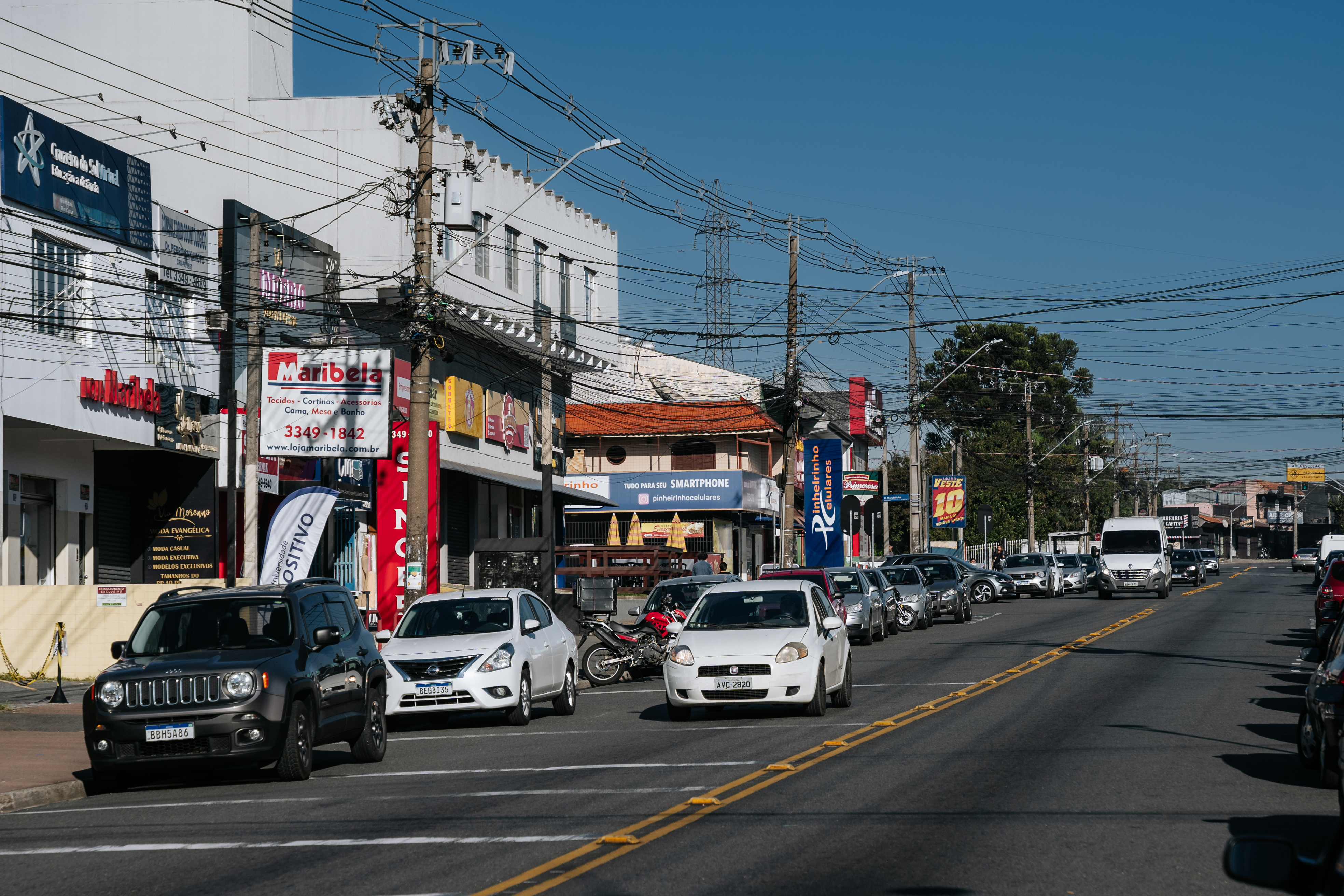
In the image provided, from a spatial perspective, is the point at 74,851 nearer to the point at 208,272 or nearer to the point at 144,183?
the point at 144,183

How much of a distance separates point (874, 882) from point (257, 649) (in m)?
7.44

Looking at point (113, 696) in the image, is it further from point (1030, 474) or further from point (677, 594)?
point (1030, 474)

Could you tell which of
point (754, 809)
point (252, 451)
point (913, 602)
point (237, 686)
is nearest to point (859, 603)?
Answer: point (913, 602)

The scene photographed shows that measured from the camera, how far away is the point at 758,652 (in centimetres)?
1762

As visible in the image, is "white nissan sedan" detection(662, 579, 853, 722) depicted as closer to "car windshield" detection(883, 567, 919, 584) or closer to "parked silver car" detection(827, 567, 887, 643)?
"parked silver car" detection(827, 567, 887, 643)

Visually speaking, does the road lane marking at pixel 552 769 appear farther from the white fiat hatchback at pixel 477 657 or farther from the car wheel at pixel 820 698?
the car wheel at pixel 820 698

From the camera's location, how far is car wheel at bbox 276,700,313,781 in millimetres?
13477

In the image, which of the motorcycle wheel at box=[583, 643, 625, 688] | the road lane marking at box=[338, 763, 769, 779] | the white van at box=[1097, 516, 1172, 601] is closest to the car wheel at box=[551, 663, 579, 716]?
the motorcycle wheel at box=[583, 643, 625, 688]

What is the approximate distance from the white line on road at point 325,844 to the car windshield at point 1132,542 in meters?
44.8

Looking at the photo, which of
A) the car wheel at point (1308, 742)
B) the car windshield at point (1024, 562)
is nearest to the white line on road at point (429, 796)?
the car wheel at point (1308, 742)

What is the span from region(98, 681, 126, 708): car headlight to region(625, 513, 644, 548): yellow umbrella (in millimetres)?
39941

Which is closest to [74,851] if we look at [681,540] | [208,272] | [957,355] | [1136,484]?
[208,272]

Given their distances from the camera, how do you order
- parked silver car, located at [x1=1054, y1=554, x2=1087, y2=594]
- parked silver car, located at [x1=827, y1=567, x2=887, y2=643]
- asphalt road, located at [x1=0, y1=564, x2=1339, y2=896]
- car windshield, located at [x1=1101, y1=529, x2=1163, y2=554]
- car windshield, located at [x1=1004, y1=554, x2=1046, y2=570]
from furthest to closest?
Result: parked silver car, located at [x1=1054, y1=554, x2=1087, y2=594] → car windshield, located at [x1=1004, y1=554, x2=1046, y2=570] → car windshield, located at [x1=1101, y1=529, x2=1163, y2=554] → parked silver car, located at [x1=827, y1=567, x2=887, y2=643] → asphalt road, located at [x1=0, y1=564, x2=1339, y2=896]

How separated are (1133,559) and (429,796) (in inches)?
1693
